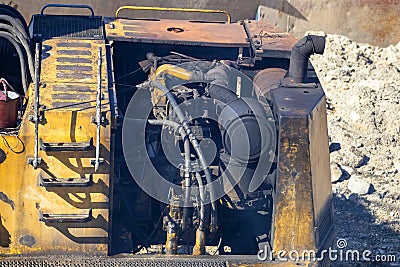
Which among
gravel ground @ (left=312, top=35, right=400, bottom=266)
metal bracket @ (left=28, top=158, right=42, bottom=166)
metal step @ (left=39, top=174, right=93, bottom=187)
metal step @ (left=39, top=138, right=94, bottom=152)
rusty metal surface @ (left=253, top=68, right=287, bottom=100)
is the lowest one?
gravel ground @ (left=312, top=35, right=400, bottom=266)

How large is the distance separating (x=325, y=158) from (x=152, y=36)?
1.64 metres

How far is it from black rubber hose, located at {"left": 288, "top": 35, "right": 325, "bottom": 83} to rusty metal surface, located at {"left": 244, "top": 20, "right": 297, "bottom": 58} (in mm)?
393

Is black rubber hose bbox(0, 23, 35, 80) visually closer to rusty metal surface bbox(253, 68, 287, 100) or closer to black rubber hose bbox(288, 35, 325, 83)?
rusty metal surface bbox(253, 68, 287, 100)

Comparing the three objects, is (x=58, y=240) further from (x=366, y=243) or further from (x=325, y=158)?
(x=366, y=243)

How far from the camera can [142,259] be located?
4.63 metres

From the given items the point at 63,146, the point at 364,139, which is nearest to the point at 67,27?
the point at 63,146

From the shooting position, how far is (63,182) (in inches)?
178

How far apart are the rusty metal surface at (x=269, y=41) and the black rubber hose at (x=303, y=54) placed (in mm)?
393

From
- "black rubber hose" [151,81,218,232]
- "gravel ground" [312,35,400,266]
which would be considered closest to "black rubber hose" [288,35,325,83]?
"black rubber hose" [151,81,218,232]

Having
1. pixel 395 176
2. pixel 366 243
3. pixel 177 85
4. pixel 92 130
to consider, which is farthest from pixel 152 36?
pixel 395 176

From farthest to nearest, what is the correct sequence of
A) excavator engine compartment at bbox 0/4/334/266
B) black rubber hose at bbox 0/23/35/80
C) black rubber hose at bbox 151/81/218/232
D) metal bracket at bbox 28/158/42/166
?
black rubber hose at bbox 0/23/35/80 < black rubber hose at bbox 151/81/218/232 < excavator engine compartment at bbox 0/4/334/266 < metal bracket at bbox 28/158/42/166

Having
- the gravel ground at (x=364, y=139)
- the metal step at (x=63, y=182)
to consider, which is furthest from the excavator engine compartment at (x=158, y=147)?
the gravel ground at (x=364, y=139)

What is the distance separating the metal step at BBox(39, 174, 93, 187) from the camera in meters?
4.51

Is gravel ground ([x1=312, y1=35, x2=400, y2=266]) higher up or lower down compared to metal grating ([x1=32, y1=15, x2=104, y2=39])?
lower down
